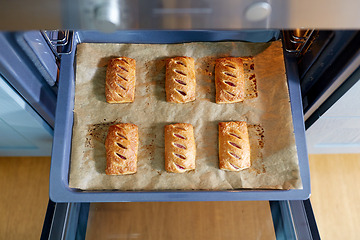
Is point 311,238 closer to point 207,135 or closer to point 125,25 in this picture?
point 207,135

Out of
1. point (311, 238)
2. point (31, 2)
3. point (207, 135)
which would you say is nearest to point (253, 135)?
point (207, 135)

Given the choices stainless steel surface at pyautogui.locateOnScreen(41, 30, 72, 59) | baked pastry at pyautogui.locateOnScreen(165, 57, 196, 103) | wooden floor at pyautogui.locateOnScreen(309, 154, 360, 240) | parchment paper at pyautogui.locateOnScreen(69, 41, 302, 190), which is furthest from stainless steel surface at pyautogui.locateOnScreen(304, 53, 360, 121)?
stainless steel surface at pyautogui.locateOnScreen(41, 30, 72, 59)

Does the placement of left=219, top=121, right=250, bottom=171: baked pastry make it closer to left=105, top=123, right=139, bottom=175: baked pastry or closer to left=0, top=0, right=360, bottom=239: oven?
left=0, top=0, right=360, bottom=239: oven

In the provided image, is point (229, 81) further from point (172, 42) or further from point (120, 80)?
point (120, 80)

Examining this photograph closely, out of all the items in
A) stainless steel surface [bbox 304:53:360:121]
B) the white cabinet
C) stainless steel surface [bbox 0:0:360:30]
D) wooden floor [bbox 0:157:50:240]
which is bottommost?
wooden floor [bbox 0:157:50:240]

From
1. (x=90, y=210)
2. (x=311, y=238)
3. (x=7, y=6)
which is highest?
(x=7, y=6)

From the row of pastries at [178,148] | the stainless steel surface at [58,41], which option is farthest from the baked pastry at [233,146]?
the stainless steel surface at [58,41]
